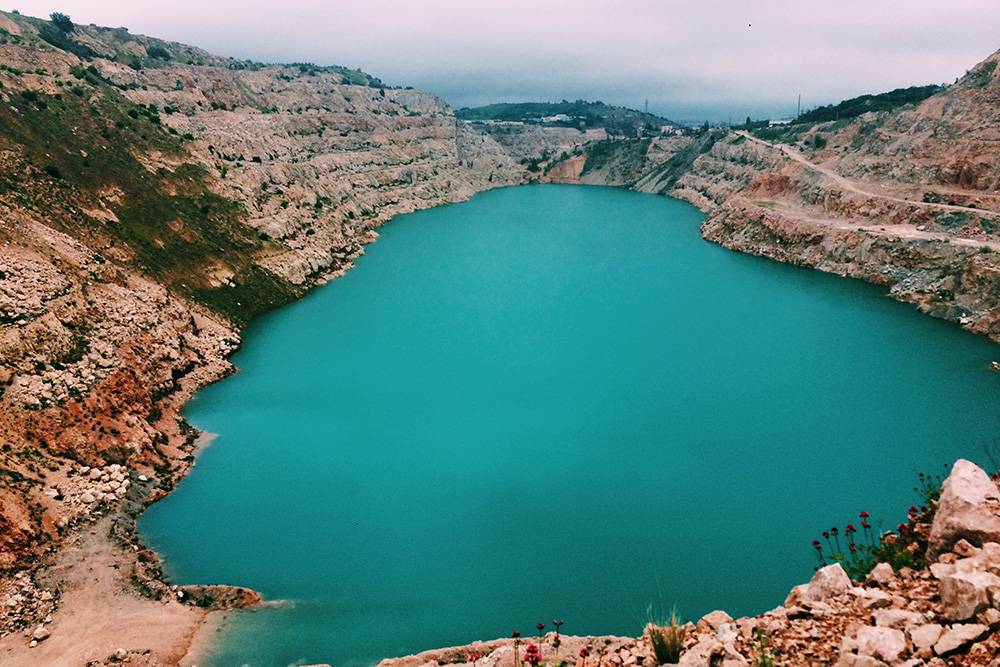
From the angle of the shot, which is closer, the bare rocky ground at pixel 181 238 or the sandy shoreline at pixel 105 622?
the sandy shoreline at pixel 105 622

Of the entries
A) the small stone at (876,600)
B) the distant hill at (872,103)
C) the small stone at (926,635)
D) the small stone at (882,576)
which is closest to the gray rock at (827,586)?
the small stone at (882,576)

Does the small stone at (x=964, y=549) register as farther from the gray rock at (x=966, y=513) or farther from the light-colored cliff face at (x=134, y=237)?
the light-colored cliff face at (x=134, y=237)

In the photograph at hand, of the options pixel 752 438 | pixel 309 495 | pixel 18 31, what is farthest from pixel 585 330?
pixel 18 31

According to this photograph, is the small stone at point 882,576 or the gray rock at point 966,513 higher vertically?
the gray rock at point 966,513

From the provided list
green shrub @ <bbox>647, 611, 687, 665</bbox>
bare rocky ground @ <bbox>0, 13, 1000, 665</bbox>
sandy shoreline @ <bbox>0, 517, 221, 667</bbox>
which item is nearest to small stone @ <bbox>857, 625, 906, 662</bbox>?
bare rocky ground @ <bbox>0, 13, 1000, 665</bbox>

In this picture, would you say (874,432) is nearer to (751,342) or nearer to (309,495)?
(751,342)

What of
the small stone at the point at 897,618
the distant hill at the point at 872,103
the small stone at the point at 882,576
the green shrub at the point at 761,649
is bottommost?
the green shrub at the point at 761,649
